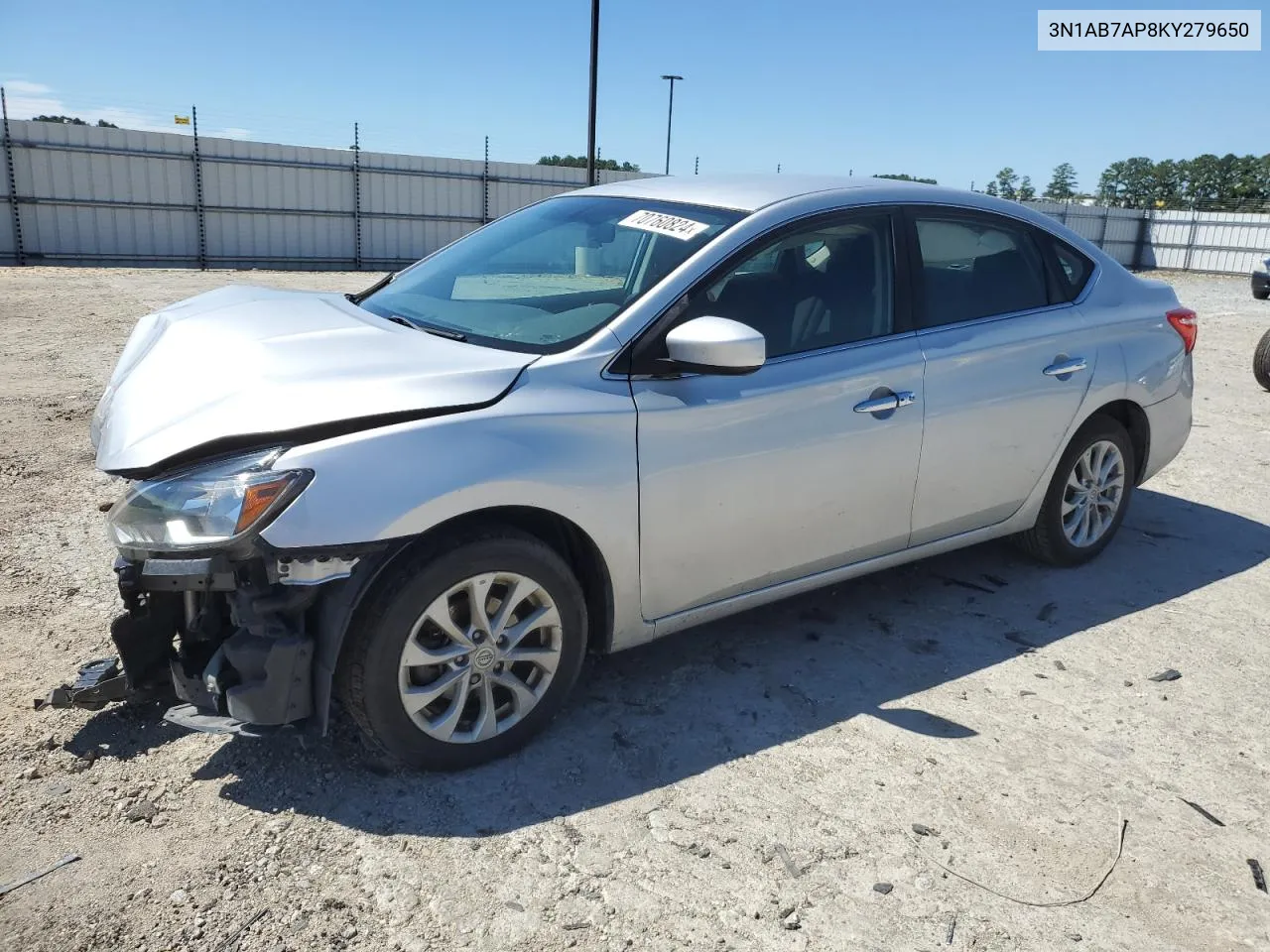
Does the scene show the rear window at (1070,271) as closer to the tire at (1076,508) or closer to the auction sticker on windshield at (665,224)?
the tire at (1076,508)

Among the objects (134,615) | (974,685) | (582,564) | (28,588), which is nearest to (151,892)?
(134,615)

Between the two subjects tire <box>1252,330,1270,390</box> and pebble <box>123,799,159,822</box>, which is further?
tire <box>1252,330,1270,390</box>

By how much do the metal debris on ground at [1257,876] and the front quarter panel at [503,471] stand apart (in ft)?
6.08

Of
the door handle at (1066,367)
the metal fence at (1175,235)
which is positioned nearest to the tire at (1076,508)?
the door handle at (1066,367)

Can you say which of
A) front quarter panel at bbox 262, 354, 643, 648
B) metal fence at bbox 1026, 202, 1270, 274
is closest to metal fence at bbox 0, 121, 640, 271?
metal fence at bbox 1026, 202, 1270, 274

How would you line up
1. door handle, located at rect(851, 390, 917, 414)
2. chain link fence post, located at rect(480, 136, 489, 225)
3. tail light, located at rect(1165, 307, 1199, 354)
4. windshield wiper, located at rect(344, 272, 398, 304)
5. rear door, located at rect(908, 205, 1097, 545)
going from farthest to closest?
chain link fence post, located at rect(480, 136, 489, 225) < tail light, located at rect(1165, 307, 1199, 354) < windshield wiper, located at rect(344, 272, 398, 304) < rear door, located at rect(908, 205, 1097, 545) < door handle, located at rect(851, 390, 917, 414)

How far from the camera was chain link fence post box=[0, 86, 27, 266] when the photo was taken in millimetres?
19156

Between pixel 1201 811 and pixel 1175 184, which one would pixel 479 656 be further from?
pixel 1175 184

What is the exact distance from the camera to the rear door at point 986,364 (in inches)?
153

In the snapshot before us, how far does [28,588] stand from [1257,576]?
5572mm

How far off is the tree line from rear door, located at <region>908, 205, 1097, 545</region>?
31.5m

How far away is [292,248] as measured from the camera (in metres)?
22.9

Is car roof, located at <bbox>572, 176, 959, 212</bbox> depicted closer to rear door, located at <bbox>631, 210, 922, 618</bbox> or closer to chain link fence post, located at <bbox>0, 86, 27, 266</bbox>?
rear door, located at <bbox>631, 210, 922, 618</bbox>

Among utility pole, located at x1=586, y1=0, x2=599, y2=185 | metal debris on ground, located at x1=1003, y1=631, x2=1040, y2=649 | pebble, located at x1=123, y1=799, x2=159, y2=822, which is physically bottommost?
pebble, located at x1=123, y1=799, x2=159, y2=822
